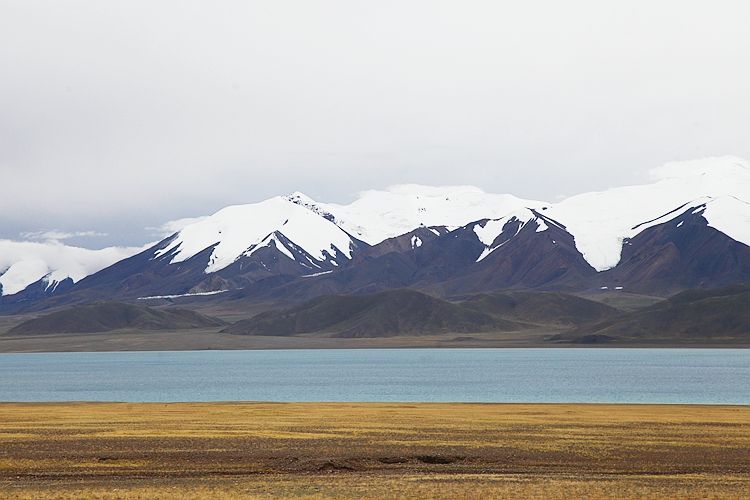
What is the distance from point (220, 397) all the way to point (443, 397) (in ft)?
64.8

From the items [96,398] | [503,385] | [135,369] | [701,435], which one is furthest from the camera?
[135,369]

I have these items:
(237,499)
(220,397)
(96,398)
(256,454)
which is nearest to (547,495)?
(237,499)

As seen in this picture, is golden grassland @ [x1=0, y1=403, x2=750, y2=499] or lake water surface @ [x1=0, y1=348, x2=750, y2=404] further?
lake water surface @ [x1=0, y1=348, x2=750, y2=404]

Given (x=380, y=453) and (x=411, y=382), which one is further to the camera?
(x=411, y=382)

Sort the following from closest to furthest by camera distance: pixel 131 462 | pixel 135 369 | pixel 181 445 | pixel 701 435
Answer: pixel 131 462, pixel 181 445, pixel 701 435, pixel 135 369

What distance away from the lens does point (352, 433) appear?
162ft

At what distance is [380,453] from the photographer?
135 feet

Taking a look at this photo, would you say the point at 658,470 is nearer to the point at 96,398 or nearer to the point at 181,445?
the point at 181,445

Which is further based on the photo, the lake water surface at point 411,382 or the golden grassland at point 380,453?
the lake water surface at point 411,382

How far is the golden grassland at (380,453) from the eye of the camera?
31.2m

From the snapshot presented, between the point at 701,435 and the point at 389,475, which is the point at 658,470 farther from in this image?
the point at 701,435

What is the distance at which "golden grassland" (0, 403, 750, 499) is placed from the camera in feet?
102

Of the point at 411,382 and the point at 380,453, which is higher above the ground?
the point at 380,453

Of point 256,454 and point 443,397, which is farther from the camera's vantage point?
point 443,397
